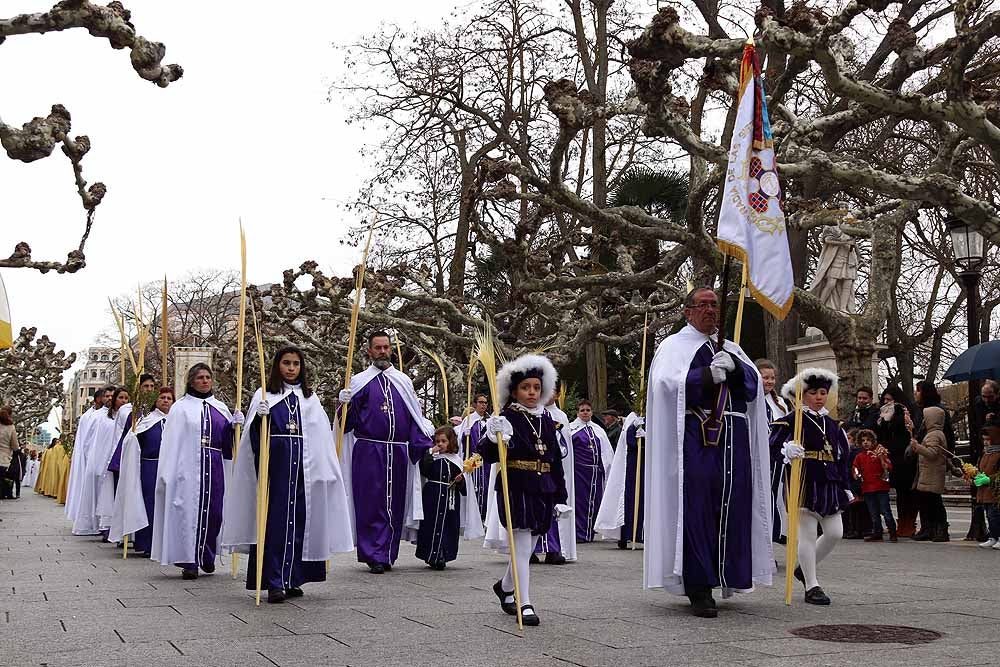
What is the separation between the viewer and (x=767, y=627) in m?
6.85

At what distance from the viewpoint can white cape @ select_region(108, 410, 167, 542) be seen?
12.0 m

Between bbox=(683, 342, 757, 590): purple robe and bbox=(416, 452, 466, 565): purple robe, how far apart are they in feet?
13.7

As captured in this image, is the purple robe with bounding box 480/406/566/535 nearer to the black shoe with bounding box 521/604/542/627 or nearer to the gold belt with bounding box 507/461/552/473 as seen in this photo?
the gold belt with bounding box 507/461/552/473

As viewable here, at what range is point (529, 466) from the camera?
7.69m

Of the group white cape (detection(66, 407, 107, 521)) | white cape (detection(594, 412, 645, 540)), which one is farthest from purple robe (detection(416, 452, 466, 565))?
white cape (detection(66, 407, 107, 521))

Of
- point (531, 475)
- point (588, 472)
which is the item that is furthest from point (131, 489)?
point (531, 475)

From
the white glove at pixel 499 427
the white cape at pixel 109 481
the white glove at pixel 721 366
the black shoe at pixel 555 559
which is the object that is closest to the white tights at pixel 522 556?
the white glove at pixel 499 427

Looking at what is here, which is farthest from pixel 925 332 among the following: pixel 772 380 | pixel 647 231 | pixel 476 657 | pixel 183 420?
pixel 476 657

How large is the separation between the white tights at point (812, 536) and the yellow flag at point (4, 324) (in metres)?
5.23

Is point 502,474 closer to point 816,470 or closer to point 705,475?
point 705,475

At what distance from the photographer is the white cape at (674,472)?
766 cm

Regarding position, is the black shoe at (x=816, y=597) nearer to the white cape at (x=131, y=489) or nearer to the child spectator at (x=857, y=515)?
the white cape at (x=131, y=489)

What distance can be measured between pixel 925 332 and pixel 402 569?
65.9ft

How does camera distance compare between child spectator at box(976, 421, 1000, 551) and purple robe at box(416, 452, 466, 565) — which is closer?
purple robe at box(416, 452, 466, 565)
